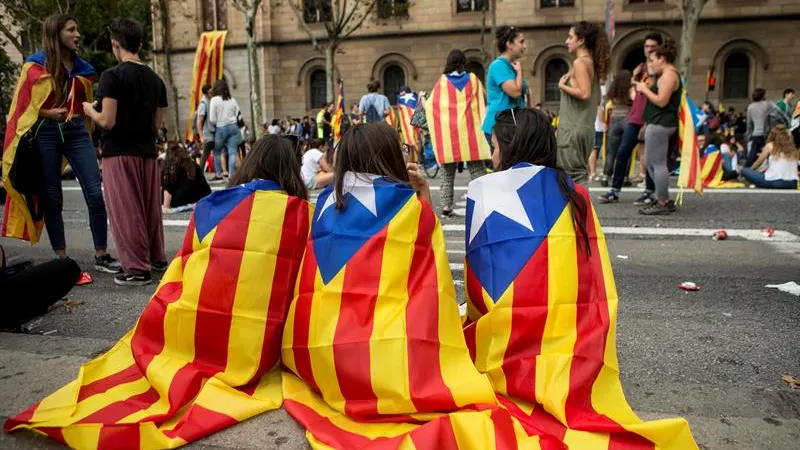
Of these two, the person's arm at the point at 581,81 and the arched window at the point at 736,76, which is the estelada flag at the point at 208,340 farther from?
the arched window at the point at 736,76

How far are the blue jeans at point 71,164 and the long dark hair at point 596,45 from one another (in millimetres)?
4217

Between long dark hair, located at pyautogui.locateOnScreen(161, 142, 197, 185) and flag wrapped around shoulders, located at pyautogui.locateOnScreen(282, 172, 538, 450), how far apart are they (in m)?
6.85

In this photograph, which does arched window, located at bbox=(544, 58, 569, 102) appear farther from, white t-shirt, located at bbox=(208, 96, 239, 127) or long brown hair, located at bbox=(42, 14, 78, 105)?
long brown hair, located at bbox=(42, 14, 78, 105)

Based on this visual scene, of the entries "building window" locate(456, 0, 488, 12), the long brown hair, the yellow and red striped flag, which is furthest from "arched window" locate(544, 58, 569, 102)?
the long brown hair

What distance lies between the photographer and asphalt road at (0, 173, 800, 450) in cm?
248

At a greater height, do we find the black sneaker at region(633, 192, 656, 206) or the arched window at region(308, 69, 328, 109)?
the arched window at region(308, 69, 328, 109)

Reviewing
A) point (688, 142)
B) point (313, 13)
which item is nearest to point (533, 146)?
point (688, 142)

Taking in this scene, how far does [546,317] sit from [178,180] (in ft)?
25.0

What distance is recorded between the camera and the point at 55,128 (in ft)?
16.9

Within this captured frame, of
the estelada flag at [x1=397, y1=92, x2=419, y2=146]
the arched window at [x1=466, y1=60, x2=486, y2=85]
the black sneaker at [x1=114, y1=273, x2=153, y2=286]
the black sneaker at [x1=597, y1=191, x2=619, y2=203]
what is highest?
the arched window at [x1=466, y1=60, x2=486, y2=85]

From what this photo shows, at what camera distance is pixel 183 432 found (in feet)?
7.91

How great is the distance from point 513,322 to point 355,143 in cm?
97

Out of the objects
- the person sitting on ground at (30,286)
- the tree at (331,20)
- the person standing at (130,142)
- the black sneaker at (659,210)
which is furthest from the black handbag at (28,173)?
the tree at (331,20)

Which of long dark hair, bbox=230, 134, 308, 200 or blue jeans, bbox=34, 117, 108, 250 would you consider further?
blue jeans, bbox=34, 117, 108, 250
